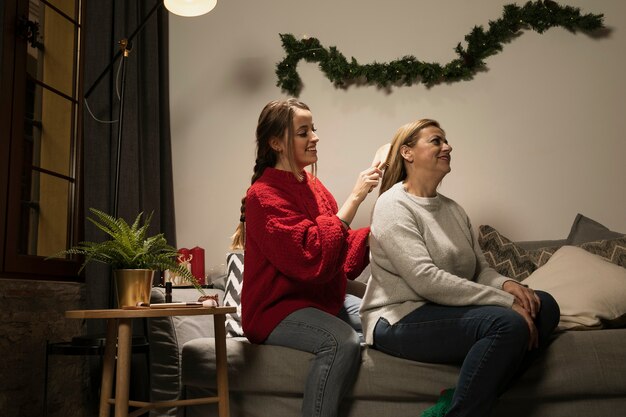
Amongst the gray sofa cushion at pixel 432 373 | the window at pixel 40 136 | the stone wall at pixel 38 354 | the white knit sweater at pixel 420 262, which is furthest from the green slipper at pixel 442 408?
the window at pixel 40 136

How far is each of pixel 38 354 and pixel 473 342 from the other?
1.70 m

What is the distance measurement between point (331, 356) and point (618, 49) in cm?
199

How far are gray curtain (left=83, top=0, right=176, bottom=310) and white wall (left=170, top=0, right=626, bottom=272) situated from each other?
129 mm

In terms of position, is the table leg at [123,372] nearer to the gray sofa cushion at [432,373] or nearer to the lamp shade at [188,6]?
the gray sofa cushion at [432,373]

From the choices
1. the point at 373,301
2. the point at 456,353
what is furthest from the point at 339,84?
the point at 456,353

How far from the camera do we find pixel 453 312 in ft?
6.04

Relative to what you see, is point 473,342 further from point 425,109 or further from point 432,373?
point 425,109

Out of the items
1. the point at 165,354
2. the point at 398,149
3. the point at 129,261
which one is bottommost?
the point at 165,354

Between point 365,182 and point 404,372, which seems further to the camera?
point 365,182

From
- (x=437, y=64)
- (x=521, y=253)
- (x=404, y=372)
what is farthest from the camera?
(x=437, y=64)

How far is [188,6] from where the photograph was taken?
285 cm

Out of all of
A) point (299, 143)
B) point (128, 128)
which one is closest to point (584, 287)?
point (299, 143)

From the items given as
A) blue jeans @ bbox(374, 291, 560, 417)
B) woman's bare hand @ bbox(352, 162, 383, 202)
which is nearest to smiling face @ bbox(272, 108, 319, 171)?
woman's bare hand @ bbox(352, 162, 383, 202)

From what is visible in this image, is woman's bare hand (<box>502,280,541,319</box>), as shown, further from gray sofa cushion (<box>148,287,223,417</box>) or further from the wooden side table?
gray sofa cushion (<box>148,287,223,417</box>)
